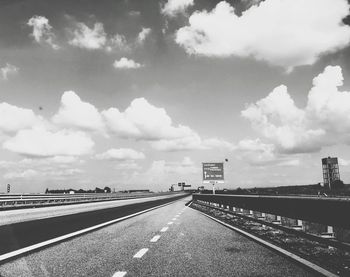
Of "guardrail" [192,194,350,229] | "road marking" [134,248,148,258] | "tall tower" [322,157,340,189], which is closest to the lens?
"road marking" [134,248,148,258]

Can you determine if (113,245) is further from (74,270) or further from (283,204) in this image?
(283,204)

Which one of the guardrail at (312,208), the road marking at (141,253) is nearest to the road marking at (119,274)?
the road marking at (141,253)

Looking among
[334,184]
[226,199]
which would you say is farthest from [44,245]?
[334,184]

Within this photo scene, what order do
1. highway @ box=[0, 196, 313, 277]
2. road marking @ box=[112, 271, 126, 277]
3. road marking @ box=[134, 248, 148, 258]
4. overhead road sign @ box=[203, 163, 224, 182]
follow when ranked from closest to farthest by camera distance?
1. road marking @ box=[112, 271, 126, 277]
2. highway @ box=[0, 196, 313, 277]
3. road marking @ box=[134, 248, 148, 258]
4. overhead road sign @ box=[203, 163, 224, 182]

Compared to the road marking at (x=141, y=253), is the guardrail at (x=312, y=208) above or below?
above

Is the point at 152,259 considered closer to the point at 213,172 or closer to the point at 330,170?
the point at 213,172

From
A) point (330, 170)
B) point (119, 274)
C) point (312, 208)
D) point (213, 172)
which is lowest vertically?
point (119, 274)

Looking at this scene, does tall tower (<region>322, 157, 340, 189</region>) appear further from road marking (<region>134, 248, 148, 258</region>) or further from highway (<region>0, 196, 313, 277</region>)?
road marking (<region>134, 248, 148, 258</region>)

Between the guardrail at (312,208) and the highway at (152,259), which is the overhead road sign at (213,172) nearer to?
the guardrail at (312,208)

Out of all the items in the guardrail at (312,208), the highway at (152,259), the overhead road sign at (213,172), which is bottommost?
the highway at (152,259)

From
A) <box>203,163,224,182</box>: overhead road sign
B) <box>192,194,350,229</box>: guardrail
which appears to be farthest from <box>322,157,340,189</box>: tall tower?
<box>192,194,350,229</box>: guardrail

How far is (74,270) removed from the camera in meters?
5.96

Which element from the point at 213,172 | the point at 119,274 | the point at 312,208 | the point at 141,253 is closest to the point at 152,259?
the point at 141,253

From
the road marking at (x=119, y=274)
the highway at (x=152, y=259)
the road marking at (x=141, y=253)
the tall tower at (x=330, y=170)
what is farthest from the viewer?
the tall tower at (x=330, y=170)
